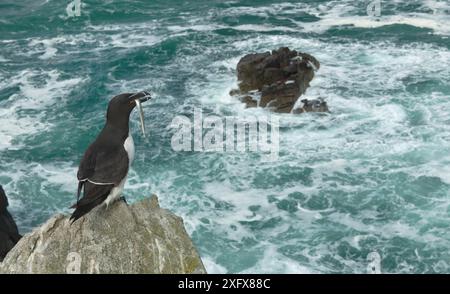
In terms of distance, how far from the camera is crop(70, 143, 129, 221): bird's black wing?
31.8 ft

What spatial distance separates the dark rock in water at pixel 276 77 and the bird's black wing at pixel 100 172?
62.8 feet

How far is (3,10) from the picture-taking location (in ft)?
156

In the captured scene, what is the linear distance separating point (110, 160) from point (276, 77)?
20306 millimetres

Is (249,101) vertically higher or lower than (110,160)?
lower

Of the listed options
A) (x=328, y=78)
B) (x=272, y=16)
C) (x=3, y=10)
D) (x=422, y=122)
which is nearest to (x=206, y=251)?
(x=422, y=122)

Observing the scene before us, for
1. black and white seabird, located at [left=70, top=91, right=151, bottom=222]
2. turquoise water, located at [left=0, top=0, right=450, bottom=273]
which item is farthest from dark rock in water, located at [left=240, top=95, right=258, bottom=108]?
black and white seabird, located at [left=70, top=91, right=151, bottom=222]

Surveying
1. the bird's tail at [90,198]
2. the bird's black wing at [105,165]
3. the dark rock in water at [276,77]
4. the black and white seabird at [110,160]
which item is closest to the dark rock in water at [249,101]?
the dark rock in water at [276,77]

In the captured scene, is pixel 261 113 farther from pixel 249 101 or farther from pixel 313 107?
pixel 313 107

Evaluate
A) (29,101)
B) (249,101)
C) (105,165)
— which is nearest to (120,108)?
(105,165)

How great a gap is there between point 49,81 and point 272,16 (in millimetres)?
16206

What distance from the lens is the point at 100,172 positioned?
10164 millimetres

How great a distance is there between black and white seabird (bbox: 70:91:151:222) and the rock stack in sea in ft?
1.17

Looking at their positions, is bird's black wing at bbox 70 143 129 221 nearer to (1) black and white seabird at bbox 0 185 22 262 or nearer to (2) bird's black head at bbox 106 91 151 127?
(2) bird's black head at bbox 106 91 151 127

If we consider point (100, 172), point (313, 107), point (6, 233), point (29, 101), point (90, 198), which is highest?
point (100, 172)
